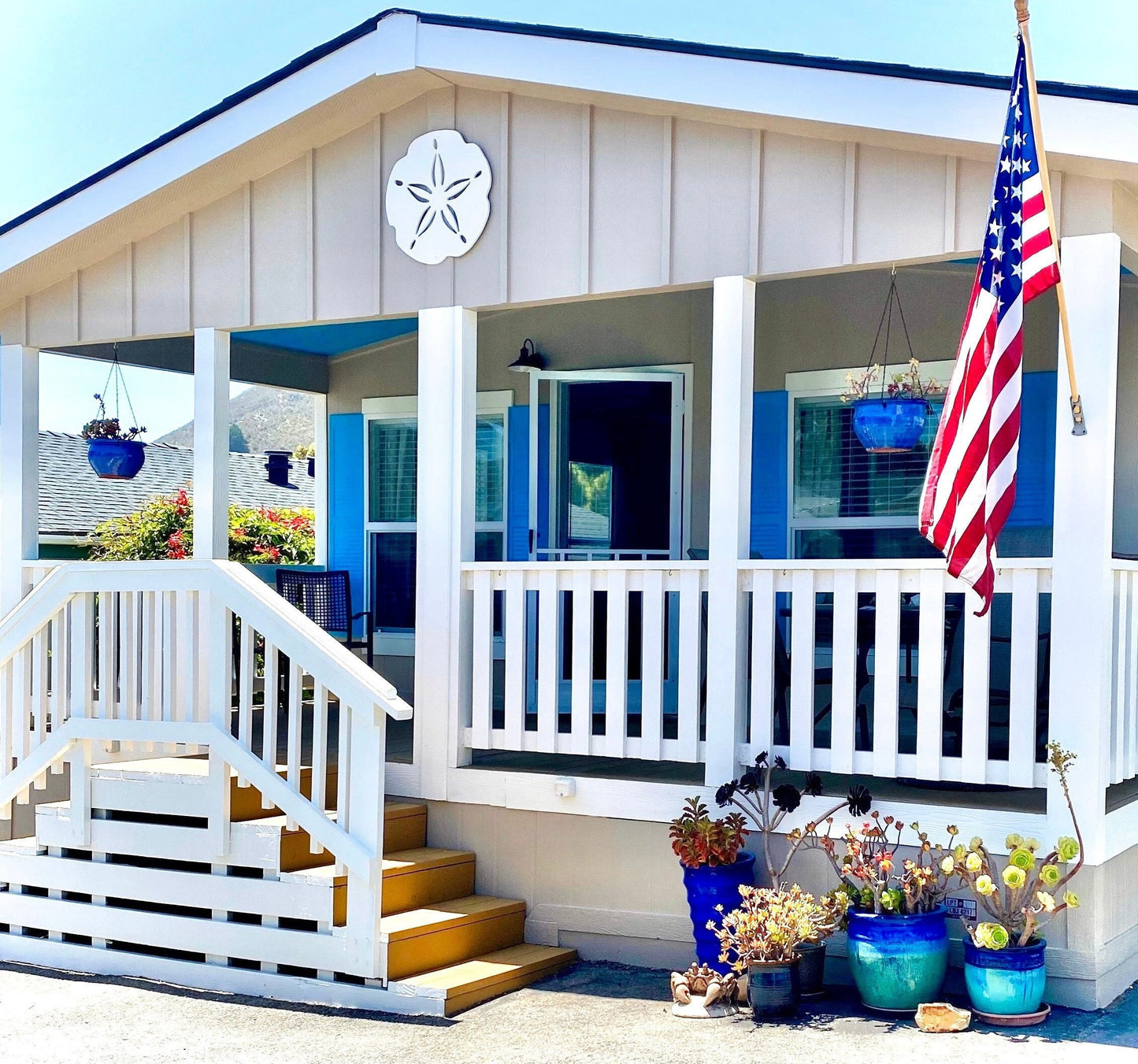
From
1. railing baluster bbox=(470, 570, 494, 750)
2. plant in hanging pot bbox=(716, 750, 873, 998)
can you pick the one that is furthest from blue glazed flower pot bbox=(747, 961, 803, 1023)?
railing baluster bbox=(470, 570, 494, 750)

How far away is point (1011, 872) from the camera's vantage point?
4.47m

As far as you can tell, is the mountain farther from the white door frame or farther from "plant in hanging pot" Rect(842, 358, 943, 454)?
"plant in hanging pot" Rect(842, 358, 943, 454)

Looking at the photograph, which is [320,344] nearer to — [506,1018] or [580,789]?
[580,789]

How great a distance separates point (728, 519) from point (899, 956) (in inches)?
68.0

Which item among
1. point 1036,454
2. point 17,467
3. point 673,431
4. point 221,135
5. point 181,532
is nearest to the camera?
point 221,135

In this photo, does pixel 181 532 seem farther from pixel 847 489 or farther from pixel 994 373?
pixel 994 373

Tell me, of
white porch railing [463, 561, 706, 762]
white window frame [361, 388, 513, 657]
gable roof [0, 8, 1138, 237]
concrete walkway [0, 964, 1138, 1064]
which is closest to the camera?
concrete walkway [0, 964, 1138, 1064]

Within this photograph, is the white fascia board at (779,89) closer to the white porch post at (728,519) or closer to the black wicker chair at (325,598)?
the white porch post at (728,519)

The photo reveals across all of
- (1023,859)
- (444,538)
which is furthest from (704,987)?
(444,538)

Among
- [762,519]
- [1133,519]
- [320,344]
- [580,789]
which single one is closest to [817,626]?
[762,519]

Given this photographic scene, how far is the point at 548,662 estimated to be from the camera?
5727 mm

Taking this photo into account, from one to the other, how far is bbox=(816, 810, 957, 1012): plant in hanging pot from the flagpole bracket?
1442 mm

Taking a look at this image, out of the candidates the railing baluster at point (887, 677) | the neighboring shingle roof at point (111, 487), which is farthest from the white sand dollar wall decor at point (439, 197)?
the neighboring shingle roof at point (111, 487)

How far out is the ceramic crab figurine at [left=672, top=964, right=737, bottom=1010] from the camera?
487 cm
